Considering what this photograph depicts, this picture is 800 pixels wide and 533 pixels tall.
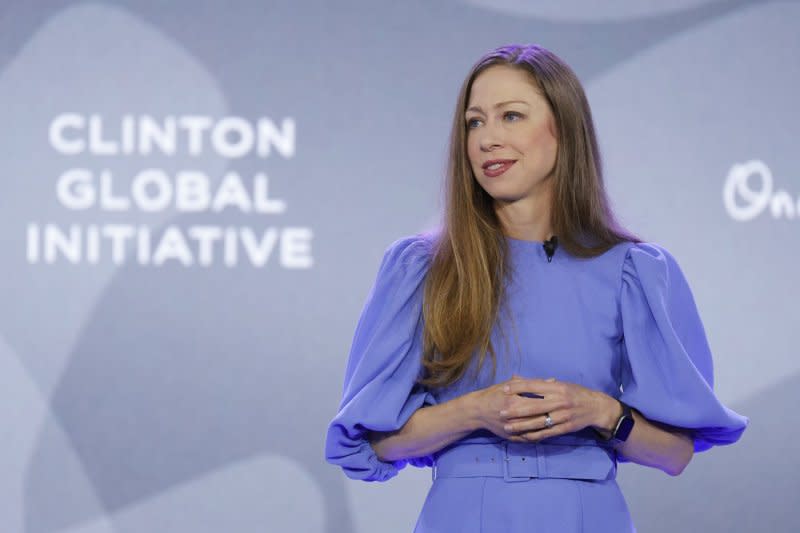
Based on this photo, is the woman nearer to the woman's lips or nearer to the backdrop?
the woman's lips

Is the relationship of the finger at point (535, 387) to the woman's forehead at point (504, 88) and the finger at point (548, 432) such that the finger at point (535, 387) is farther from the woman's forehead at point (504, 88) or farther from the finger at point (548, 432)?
the woman's forehead at point (504, 88)

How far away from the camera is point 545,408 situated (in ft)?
5.56

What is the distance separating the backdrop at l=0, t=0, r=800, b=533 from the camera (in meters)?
3.69

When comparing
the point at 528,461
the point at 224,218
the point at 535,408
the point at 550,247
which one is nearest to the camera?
the point at 535,408

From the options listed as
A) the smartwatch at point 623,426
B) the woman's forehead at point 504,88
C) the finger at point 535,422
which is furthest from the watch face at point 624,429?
the woman's forehead at point 504,88

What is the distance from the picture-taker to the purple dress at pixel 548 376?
A: 1803 millimetres

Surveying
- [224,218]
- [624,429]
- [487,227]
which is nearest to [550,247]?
[487,227]

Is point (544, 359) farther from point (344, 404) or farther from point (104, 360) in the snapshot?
point (104, 360)

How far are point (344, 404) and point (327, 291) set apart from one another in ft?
6.17

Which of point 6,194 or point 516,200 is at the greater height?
point 6,194

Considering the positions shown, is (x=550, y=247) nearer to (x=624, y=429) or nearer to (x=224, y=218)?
(x=624, y=429)

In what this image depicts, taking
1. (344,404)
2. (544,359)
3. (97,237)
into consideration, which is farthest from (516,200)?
(97,237)

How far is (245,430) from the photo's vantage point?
3.71 metres

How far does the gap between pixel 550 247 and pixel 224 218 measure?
1958 mm
